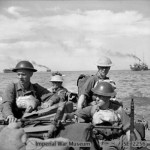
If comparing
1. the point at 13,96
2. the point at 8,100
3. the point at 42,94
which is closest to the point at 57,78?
the point at 42,94

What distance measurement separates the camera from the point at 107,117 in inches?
193

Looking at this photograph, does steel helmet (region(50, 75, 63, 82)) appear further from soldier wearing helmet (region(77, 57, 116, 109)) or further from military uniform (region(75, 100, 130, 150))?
military uniform (region(75, 100, 130, 150))

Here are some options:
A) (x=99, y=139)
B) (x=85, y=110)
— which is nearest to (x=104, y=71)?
(x=85, y=110)

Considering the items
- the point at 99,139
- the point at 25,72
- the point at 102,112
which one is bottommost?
the point at 99,139

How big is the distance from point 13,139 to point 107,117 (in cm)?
153

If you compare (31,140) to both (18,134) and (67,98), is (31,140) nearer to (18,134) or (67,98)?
(18,134)

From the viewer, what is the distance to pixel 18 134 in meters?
4.12

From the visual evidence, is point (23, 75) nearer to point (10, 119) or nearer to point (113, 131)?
point (10, 119)

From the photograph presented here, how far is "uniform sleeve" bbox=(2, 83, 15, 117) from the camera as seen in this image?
17.5 ft

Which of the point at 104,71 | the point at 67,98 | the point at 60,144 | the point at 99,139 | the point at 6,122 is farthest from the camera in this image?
the point at 67,98

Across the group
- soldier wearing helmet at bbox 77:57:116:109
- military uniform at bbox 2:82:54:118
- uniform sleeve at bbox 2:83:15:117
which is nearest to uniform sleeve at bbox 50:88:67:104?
military uniform at bbox 2:82:54:118

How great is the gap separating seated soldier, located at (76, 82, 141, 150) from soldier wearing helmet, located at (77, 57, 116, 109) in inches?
52.4

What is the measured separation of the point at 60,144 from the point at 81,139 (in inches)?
14.4

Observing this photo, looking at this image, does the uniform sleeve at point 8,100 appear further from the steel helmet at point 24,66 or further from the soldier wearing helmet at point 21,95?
the steel helmet at point 24,66
